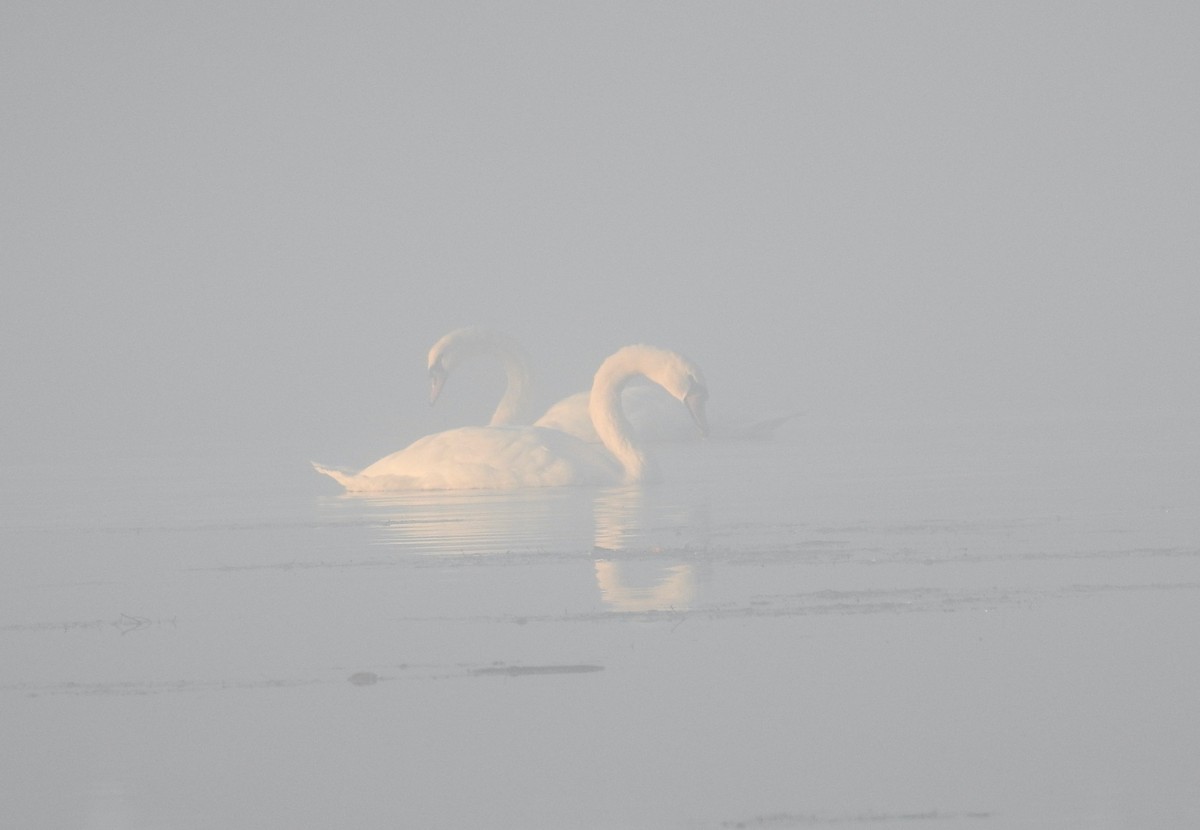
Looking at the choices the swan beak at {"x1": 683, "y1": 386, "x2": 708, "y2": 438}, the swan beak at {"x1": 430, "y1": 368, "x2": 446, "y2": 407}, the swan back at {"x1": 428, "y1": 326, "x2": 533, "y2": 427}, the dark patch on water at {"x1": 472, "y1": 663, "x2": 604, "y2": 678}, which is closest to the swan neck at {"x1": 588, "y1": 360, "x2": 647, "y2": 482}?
the swan beak at {"x1": 683, "y1": 386, "x2": 708, "y2": 438}

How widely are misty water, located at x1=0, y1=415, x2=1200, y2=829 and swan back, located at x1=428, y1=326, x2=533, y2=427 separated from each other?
1035 centimetres

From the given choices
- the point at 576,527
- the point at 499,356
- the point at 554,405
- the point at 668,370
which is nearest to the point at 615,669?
the point at 576,527

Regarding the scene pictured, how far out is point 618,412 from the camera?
20719mm

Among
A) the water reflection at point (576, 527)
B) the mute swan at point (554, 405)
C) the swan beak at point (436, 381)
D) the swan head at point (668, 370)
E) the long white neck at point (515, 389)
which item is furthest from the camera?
the swan beak at point (436, 381)

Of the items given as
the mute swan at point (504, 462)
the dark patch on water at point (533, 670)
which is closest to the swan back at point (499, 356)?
the mute swan at point (504, 462)

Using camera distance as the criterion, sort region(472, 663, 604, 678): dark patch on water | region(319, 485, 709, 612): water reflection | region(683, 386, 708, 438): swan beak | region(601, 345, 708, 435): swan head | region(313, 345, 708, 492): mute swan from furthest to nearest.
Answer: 1. region(683, 386, 708, 438): swan beak
2. region(601, 345, 708, 435): swan head
3. region(313, 345, 708, 492): mute swan
4. region(319, 485, 709, 612): water reflection
5. region(472, 663, 604, 678): dark patch on water

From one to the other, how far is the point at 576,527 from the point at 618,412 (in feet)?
18.6

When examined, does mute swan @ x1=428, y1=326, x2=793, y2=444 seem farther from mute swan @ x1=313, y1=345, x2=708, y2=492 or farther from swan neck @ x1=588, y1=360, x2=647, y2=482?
mute swan @ x1=313, y1=345, x2=708, y2=492

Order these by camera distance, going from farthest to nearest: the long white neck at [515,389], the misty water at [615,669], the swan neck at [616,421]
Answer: the long white neck at [515,389] < the swan neck at [616,421] < the misty water at [615,669]

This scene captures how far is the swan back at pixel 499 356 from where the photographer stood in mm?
26719

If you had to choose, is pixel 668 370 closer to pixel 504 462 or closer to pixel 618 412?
pixel 618 412

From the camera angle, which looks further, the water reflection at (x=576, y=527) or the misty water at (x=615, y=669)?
the water reflection at (x=576, y=527)

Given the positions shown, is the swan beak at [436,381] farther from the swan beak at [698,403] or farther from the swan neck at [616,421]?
the swan beak at [698,403]

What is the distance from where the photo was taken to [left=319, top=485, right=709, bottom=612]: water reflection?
1166 centimetres
